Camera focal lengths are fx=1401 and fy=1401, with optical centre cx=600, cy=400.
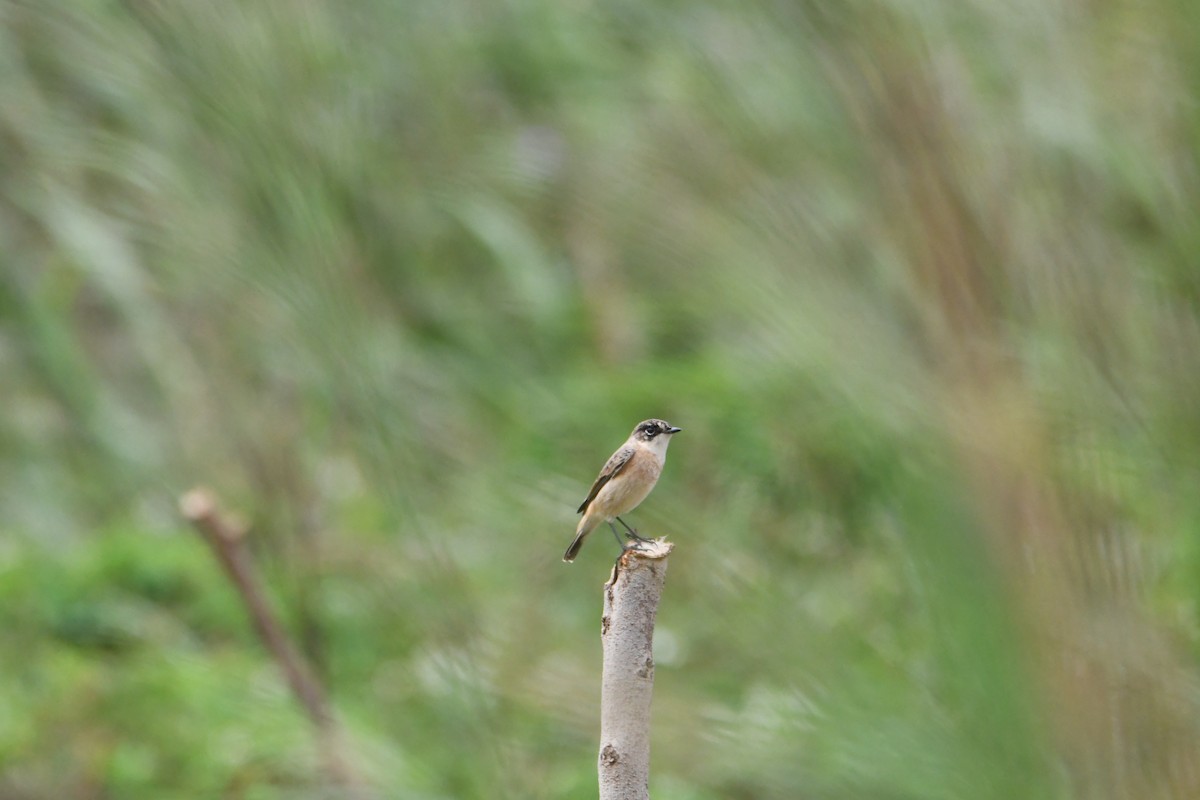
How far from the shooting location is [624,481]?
948 millimetres

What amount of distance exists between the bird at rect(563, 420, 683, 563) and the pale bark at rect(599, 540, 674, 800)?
30cm

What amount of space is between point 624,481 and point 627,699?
479 millimetres

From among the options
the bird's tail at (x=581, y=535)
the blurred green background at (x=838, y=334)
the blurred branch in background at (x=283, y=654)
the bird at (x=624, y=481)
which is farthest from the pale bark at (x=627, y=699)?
the blurred branch in background at (x=283, y=654)

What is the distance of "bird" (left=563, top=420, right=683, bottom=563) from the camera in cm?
89

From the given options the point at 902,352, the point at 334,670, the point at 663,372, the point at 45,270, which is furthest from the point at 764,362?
the point at 334,670

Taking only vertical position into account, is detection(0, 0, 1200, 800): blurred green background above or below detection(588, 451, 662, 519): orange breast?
below

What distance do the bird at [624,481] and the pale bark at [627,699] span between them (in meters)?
0.30

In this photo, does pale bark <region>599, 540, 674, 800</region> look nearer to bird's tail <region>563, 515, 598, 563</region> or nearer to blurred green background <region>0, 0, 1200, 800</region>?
blurred green background <region>0, 0, 1200, 800</region>

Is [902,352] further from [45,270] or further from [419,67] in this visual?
[45,270]

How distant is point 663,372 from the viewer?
223cm

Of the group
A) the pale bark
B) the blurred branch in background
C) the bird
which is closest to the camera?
the pale bark

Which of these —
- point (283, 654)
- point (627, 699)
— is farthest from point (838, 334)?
point (283, 654)

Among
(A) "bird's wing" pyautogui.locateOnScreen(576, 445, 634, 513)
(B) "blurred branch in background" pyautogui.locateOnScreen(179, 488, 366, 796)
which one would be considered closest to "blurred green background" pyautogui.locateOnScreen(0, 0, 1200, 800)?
(A) "bird's wing" pyautogui.locateOnScreen(576, 445, 634, 513)

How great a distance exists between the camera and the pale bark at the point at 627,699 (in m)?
0.45
